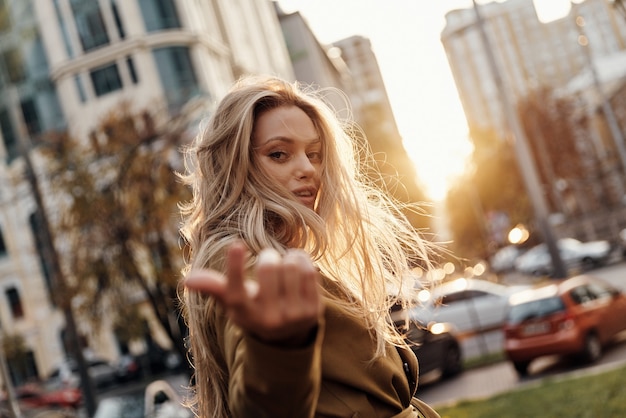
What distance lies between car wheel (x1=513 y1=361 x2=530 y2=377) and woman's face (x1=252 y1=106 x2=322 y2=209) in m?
14.1

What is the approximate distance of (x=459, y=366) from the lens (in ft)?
61.4

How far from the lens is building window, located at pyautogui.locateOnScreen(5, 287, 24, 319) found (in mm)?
46688

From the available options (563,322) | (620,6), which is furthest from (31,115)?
(620,6)

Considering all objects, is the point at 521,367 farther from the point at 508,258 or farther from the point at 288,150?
the point at 508,258

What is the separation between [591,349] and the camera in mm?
15523

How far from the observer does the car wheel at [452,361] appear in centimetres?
1842

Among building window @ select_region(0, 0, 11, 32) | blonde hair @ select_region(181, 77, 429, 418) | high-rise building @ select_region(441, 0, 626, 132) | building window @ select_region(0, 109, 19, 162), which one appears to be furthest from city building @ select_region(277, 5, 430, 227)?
high-rise building @ select_region(441, 0, 626, 132)

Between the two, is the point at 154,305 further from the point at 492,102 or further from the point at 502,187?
the point at 492,102

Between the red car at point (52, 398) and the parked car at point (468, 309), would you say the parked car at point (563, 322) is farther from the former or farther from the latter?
the red car at point (52, 398)

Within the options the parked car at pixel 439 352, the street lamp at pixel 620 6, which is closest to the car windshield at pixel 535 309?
the parked car at pixel 439 352

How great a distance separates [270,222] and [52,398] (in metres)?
32.7

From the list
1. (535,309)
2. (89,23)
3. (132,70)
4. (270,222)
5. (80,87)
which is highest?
(89,23)

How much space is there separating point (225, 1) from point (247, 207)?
165 feet

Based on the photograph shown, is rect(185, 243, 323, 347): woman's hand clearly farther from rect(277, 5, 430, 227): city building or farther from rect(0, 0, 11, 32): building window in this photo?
rect(0, 0, 11, 32): building window
